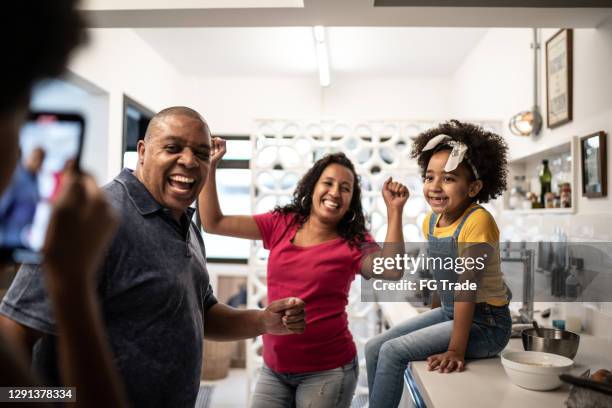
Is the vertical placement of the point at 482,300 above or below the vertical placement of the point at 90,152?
below

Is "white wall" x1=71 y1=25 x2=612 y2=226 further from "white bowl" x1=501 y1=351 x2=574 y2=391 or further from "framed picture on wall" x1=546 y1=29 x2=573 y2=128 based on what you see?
"white bowl" x1=501 y1=351 x2=574 y2=391

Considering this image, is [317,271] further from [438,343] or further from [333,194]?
[438,343]

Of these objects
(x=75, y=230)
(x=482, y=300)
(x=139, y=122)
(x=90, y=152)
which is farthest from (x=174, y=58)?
(x=75, y=230)

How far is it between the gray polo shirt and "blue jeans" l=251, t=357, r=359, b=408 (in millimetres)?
649

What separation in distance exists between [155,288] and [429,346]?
0.97 metres

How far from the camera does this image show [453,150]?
163 cm

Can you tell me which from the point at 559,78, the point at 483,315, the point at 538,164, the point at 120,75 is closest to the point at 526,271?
the point at 483,315

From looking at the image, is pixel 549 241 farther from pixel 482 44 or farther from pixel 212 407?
pixel 212 407

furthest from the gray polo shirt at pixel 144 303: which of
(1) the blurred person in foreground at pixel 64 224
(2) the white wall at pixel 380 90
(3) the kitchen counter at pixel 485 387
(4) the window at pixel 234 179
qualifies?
(4) the window at pixel 234 179

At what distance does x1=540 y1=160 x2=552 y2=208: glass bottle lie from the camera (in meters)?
2.66

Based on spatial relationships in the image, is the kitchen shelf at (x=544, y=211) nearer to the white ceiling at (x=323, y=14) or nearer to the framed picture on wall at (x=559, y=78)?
the framed picture on wall at (x=559, y=78)

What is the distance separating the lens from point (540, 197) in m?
2.72

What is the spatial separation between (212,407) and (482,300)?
9.41 ft

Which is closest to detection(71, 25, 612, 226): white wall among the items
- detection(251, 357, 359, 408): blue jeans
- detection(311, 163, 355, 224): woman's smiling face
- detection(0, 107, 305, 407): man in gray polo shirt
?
detection(0, 107, 305, 407): man in gray polo shirt
